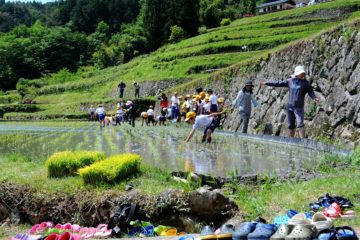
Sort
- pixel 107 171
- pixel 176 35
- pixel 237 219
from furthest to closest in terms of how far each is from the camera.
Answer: pixel 176 35 → pixel 107 171 → pixel 237 219

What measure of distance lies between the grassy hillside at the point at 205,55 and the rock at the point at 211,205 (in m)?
35.9

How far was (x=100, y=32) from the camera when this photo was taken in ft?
433

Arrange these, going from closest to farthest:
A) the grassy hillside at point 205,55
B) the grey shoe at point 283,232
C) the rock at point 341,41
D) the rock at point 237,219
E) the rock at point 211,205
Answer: the grey shoe at point 283,232, the rock at point 237,219, the rock at point 211,205, the rock at point 341,41, the grassy hillside at point 205,55

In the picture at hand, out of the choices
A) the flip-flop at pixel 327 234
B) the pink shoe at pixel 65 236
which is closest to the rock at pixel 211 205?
the pink shoe at pixel 65 236

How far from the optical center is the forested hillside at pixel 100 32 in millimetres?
79250

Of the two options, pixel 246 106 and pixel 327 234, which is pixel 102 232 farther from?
pixel 246 106

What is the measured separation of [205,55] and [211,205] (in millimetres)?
43961

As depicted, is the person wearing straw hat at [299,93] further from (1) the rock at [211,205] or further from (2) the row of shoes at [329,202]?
(2) the row of shoes at [329,202]

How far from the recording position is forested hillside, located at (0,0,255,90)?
260ft

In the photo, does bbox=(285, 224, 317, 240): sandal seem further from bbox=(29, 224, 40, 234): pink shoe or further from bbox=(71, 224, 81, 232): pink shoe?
bbox=(29, 224, 40, 234): pink shoe

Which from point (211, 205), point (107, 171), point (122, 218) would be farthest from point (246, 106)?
point (122, 218)

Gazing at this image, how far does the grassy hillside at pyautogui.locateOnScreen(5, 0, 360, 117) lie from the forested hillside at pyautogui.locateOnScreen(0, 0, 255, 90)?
1445cm

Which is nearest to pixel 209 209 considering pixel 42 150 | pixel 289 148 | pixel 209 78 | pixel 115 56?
pixel 289 148

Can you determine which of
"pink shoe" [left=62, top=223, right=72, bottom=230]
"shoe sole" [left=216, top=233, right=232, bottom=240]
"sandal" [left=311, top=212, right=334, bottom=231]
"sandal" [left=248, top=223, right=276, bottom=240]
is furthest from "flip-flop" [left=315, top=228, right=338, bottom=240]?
"pink shoe" [left=62, top=223, right=72, bottom=230]
